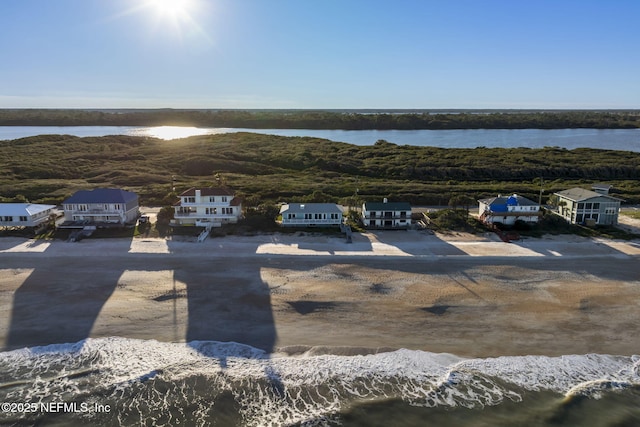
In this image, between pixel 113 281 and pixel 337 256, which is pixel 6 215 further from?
pixel 337 256

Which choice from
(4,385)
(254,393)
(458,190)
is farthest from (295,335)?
(458,190)

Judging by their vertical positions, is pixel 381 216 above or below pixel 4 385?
above

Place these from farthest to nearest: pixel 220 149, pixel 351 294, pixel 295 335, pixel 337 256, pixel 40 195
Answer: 1. pixel 220 149
2. pixel 40 195
3. pixel 337 256
4. pixel 351 294
5. pixel 295 335

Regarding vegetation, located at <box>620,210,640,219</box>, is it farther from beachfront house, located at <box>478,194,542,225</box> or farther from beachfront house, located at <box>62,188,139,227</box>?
beachfront house, located at <box>62,188,139,227</box>

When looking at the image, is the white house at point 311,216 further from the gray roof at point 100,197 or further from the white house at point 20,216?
the white house at point 20,216

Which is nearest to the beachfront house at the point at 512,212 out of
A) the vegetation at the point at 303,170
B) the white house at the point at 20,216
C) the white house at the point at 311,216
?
the vegetation at the point at 303,170

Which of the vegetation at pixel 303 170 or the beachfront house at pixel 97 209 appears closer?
the beachfront house at pixel 97 209

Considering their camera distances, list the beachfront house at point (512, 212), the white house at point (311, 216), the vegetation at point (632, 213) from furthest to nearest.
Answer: the vegetation at point (632, 213)
the beachfront house at point (512, 212)
the white house at point (311, 216)
